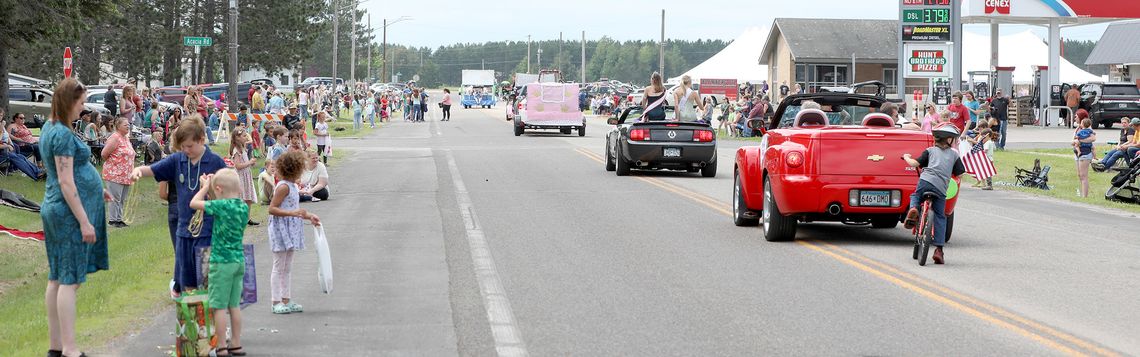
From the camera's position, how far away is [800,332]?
872cm

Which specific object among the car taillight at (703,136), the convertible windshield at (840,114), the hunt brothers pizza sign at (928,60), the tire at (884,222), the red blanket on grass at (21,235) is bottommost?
the red blanket on grass at (21,235)

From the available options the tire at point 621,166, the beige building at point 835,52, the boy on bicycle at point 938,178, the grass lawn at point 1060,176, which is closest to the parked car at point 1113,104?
the grass lawn at point 1060,176

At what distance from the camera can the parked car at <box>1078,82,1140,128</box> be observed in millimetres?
48625

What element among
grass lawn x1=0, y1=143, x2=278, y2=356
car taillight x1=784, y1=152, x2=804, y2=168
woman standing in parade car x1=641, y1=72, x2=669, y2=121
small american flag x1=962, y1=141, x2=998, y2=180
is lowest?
grass lawn x1=0, y1=143, x2=278, y2=356

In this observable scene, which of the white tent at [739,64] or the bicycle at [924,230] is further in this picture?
the white tent at [739,64]

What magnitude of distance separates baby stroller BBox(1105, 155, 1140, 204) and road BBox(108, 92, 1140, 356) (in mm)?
1526

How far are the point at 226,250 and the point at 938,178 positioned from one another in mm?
6784

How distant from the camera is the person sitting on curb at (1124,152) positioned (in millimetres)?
24109

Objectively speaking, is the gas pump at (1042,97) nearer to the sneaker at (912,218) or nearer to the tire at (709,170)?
the tire at (709,170)

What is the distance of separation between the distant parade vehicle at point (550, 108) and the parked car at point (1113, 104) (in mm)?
18490

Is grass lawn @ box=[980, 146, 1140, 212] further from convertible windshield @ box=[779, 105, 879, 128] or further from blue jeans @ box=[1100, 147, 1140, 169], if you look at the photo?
convertible windshield @ box=[779, 105, 879, 128]

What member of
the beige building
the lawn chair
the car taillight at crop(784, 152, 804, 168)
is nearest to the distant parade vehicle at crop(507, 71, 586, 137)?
the lawn chair

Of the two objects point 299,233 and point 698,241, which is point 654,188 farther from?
point 299,233

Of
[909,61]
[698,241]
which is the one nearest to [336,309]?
[698,241]
